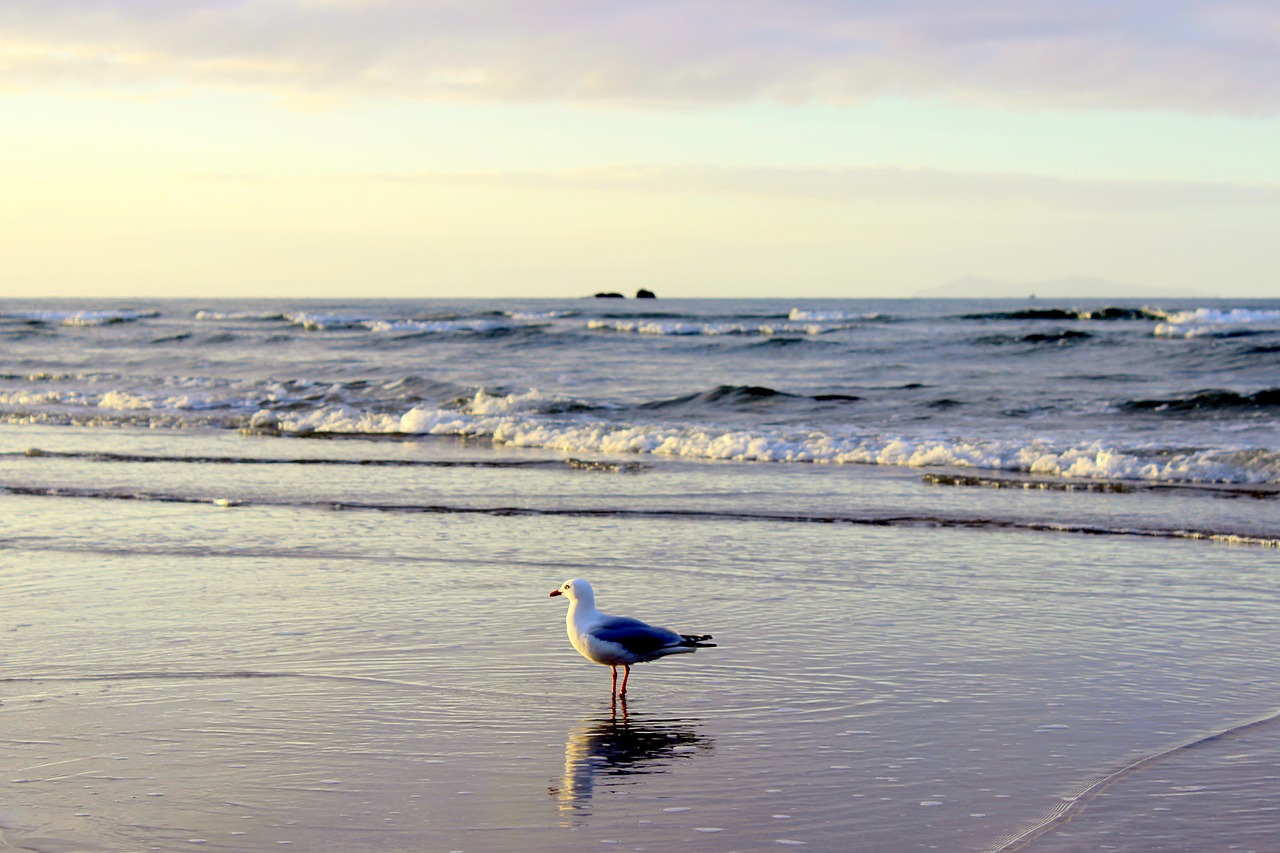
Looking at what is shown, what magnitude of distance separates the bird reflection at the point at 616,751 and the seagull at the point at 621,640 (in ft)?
0.77

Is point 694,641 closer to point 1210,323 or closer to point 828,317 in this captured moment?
point 1210,323

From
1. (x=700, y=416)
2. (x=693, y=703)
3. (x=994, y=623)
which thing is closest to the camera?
(x=693, y=703)

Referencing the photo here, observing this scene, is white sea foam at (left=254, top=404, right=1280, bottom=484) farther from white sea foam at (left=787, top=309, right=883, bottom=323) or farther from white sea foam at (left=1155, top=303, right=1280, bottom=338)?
white sea foam at (left=787, top=309, right=883, bottom=323)

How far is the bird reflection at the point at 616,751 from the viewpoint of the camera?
497 cm

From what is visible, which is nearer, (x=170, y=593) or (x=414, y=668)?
(x=414, y=668)

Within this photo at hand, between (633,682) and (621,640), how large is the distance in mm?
565

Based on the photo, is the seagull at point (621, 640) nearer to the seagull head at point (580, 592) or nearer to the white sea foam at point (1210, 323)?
the seagull head at point (580, 592)

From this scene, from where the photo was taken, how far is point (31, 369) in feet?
117

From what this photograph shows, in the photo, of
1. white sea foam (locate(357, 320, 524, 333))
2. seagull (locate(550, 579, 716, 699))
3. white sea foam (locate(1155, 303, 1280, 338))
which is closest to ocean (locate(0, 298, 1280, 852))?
seagull (locate(550, 579, 716, 699))

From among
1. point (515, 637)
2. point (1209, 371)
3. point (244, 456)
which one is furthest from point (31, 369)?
point (515, 637)

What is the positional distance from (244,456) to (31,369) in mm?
21338

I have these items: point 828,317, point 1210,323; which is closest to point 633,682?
point 1210,323

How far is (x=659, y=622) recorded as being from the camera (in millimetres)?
7875

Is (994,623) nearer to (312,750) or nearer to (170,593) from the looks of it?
(312,750)
